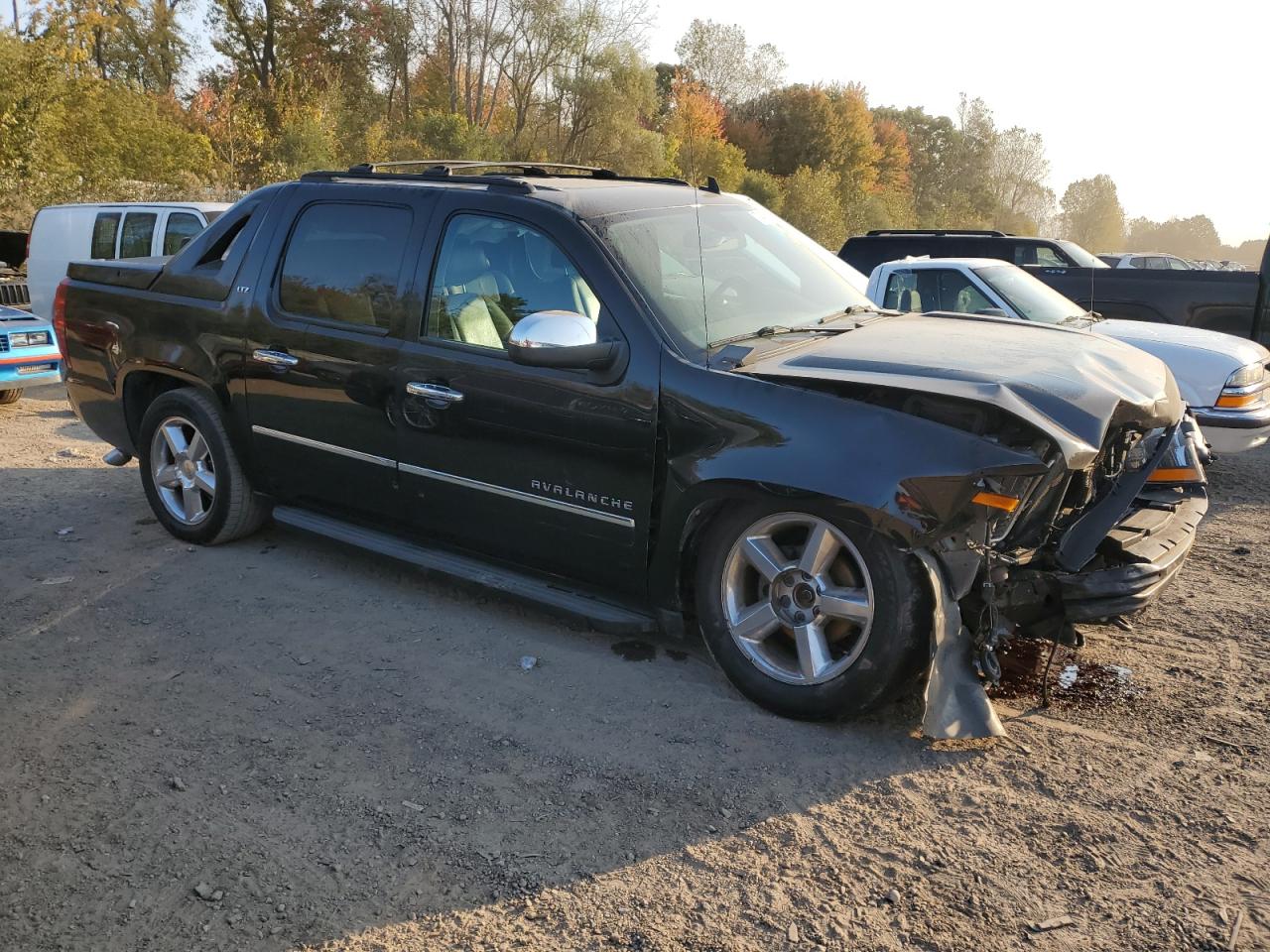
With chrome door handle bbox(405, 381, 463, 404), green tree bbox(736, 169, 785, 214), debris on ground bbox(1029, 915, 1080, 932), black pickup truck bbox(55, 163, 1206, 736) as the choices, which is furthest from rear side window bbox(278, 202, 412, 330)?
green tree bbox(736, 169, 785, 214)

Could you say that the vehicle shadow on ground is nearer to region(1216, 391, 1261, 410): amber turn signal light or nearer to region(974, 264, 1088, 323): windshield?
region(1216, 391, 1261, 410): amber turn signal light

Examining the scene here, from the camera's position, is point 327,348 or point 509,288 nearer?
point 509,288

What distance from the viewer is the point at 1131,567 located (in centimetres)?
363

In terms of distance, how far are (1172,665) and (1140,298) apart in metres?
6.99

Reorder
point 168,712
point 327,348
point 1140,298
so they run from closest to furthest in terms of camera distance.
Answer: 1. point 168,712
2. point 327,348
3. point 1140,298

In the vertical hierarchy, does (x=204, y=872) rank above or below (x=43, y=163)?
below

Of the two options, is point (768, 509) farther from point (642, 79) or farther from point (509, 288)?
point (642, 79)

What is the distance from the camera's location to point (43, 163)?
829 inches

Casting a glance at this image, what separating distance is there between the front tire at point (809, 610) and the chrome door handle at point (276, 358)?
2.25m

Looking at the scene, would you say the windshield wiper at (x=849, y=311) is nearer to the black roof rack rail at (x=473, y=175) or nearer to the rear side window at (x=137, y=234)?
the black roof rack rail at (x=473, y=175)

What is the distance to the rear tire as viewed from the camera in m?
5.34

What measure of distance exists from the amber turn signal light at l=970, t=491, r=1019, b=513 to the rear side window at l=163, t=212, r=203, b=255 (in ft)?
31.2

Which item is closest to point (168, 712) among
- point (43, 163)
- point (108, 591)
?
point (108, 591)

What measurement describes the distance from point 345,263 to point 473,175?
0.87 meters
